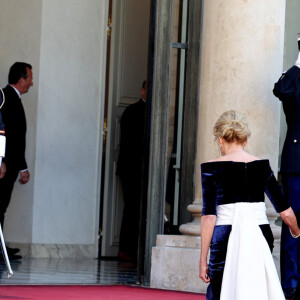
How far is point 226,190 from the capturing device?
16.3 ft

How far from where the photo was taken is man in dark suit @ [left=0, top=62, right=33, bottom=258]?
10352 mm

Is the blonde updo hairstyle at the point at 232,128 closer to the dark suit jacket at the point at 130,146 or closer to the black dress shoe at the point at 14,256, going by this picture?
the black dress shoe at the point at 14,256

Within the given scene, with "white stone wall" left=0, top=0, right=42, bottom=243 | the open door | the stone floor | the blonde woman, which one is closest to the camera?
the blonde woman

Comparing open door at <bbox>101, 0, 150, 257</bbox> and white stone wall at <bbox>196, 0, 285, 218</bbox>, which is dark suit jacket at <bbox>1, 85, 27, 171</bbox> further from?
white stone wall at <bbox>196, 0, 285, 218</bbox>

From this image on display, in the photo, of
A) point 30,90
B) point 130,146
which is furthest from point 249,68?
point 30,90

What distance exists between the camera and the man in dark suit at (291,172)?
698 cm

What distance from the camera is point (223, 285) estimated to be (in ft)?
16.2

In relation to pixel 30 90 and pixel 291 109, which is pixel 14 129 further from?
pixel 291 109

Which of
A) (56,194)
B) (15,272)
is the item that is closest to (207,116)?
(15,272)

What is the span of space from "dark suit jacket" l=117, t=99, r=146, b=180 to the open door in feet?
0.71

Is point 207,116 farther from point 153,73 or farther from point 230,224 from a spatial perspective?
point 230,224

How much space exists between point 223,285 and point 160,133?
10.7 ft

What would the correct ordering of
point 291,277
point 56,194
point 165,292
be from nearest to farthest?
point 291,277
point 165,292
point 56,194

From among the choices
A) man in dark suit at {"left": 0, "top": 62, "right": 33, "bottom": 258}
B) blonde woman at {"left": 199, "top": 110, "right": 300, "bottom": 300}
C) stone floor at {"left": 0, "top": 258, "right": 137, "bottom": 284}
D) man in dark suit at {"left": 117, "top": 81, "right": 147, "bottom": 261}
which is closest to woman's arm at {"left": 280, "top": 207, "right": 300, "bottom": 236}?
blonde woman at {"left": 199, "top": 110, "right": 300, "bottom": 300}
